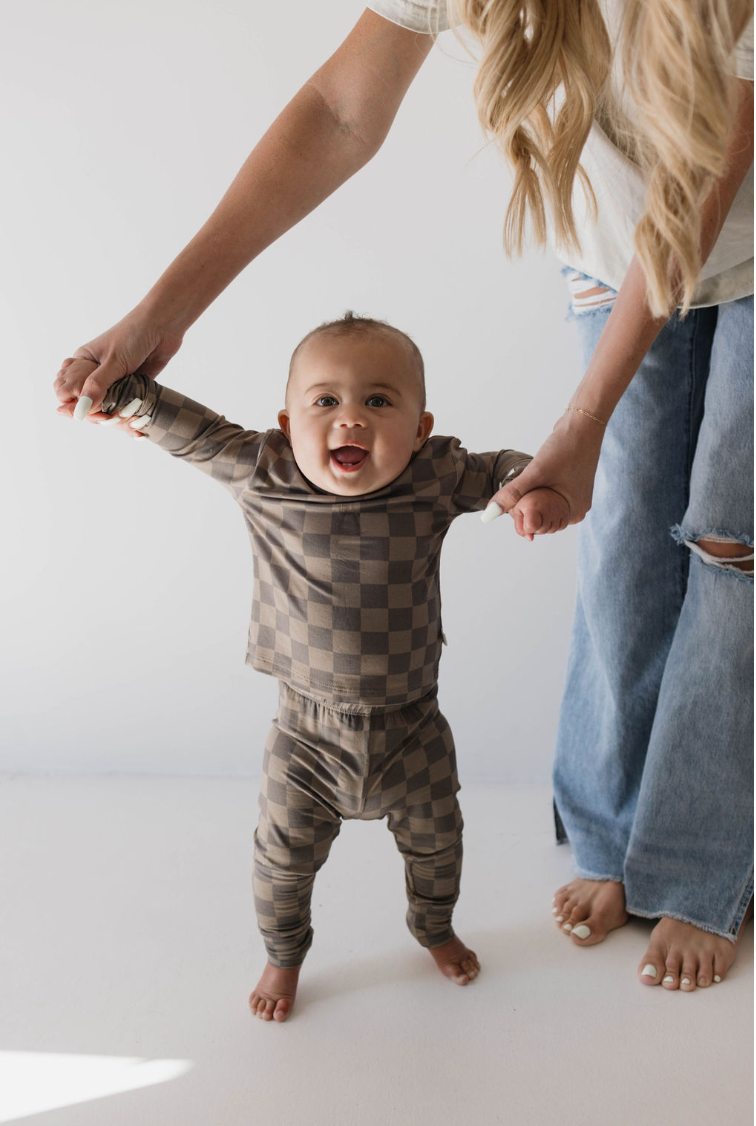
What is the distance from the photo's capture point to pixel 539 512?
86 cm

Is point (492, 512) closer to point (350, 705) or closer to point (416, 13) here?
point (350, 705)

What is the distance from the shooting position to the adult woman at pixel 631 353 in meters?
0.82

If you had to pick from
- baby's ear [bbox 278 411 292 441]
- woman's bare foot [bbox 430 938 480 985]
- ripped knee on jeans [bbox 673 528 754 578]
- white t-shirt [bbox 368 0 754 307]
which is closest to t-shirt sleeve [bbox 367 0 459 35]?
white t-shirt [bbox 368 0 754 307]

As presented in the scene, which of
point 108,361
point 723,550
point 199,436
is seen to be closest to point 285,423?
point 199,436

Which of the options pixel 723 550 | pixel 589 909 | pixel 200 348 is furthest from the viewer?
pixel 200 348

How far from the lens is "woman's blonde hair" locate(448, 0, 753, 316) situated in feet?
2.47

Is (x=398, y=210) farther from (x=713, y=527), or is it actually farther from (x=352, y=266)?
(x=713, y=527)

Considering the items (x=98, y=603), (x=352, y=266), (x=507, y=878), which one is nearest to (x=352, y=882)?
(x=507, y=878)

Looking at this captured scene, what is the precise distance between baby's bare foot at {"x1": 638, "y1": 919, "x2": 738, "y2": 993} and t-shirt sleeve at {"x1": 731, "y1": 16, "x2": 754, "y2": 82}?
959mm

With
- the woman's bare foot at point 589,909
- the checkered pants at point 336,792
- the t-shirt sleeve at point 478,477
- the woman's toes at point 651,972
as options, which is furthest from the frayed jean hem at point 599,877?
the t-shirt sleeve at point 478,477

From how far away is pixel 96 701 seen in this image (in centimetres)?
171

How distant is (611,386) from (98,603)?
102cm

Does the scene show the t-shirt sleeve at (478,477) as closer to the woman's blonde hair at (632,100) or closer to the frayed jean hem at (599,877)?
the woman's blonde hair at (632,100)

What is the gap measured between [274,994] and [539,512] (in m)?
0.65
